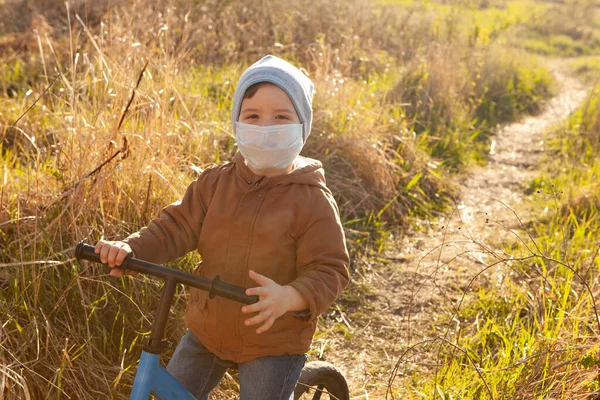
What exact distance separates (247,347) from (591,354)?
1.46 m

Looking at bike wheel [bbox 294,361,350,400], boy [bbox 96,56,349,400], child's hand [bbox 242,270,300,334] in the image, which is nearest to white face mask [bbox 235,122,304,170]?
boy [bbox 96,56,349,400]

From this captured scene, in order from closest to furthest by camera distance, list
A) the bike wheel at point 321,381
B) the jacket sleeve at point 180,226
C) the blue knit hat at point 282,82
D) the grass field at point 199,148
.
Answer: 1. the blue knit hat at point 282,82
2. the jacket sleeve at point 180,226
3. the bike wheel at point 321,381
4. the grass field at point 199,148

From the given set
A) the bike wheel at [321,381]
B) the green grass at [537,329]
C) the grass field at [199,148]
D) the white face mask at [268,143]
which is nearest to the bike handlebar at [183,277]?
the white face mask at [268,143]

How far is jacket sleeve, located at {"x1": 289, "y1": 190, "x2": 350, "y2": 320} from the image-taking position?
7.05 feet

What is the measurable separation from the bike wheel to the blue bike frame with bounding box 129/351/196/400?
0.59m

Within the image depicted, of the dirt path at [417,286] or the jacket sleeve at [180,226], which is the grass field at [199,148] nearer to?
the dirt path at [417,286]

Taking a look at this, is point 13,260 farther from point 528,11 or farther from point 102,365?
point 528,11

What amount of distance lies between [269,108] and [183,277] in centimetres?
65

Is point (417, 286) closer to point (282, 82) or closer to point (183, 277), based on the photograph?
point (282, 82)

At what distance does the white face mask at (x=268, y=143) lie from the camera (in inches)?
90.4

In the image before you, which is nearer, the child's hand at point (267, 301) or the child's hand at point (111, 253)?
the child's hand at point (267, 301)

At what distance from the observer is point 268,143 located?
90.8 inches

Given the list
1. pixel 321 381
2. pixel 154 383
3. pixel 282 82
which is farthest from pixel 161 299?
pixel 321 381

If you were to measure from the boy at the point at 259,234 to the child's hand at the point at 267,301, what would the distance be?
0.25m
